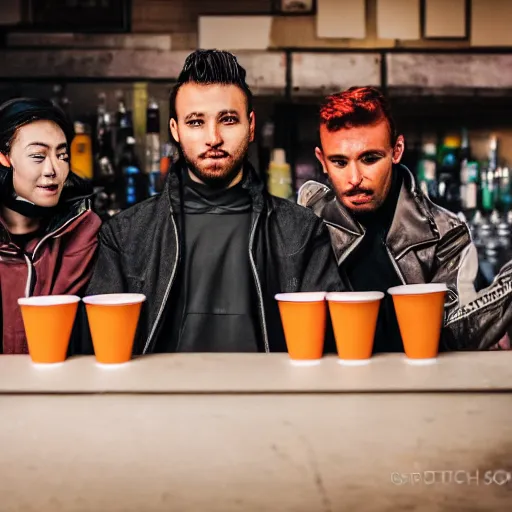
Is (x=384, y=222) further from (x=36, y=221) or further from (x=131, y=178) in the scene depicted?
(x=36, y=221)

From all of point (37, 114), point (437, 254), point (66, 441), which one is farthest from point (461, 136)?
point (66, 441)

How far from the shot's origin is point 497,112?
2.14 m

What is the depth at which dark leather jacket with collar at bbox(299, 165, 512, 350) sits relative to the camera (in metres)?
2.05

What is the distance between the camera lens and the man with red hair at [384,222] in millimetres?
2049

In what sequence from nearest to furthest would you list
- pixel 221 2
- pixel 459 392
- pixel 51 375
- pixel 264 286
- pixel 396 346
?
pixel 459 392
pixel 51 375
pixel 396 346
pixel 264 286
pixel 221 2

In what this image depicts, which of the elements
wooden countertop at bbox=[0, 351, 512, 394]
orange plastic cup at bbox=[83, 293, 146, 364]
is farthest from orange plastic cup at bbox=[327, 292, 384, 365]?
orange plastic cup at bbox=[83, 293, 146, 364]

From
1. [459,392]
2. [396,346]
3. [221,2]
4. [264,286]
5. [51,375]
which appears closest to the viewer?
[459,392]

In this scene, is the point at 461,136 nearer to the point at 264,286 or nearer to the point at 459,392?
the point at 264,286

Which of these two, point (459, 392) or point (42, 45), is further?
point (42, 45)

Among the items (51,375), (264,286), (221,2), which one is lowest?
(51,375)

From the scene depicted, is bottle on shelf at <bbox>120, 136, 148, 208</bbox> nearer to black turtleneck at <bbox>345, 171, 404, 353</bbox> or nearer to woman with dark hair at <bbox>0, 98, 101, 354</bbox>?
woman with dark hair at <bbox>0, 98, 101, 354</bbox>

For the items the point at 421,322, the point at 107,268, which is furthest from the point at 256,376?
the point at 107,268

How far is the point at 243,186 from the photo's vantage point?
2033mm

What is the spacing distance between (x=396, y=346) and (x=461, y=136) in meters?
0.84
